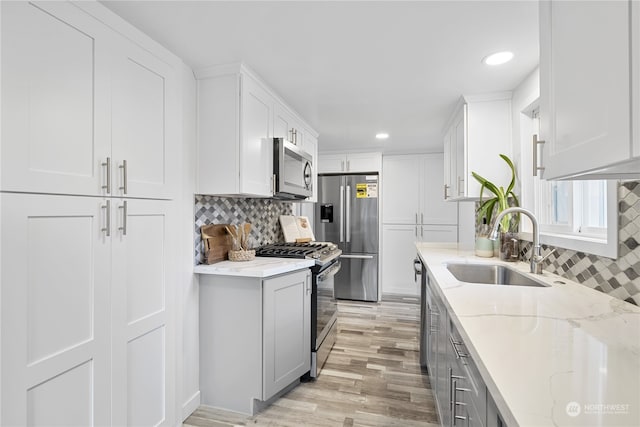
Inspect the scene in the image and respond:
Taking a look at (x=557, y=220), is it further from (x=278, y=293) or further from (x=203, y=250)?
(x=203, y=250)

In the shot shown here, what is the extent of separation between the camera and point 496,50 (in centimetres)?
175

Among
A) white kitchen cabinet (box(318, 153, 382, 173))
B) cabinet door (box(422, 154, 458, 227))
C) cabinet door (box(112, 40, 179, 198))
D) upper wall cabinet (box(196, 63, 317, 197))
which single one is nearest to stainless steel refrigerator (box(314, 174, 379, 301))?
white kitchen cabinet (box(318, 153, 382, 173))

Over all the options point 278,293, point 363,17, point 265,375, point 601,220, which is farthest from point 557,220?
point 265,375

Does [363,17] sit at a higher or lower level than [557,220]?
higher

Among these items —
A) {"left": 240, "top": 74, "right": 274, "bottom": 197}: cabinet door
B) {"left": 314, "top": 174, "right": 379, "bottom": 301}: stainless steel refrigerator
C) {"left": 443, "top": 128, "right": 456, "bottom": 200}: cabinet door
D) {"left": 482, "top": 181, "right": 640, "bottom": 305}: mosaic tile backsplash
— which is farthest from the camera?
{"left": 314, "top": 174, "right": 379, "bottom": 301}: stainless steel refrigerator

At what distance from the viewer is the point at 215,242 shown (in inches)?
88.2

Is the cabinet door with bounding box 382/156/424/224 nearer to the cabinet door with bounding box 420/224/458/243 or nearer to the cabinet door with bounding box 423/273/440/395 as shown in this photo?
the cabinet door with bounding box 420/224/458/243

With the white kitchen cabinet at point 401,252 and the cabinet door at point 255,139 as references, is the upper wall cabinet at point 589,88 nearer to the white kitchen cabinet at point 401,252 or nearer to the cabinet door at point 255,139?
the cabinet door at point 255,139

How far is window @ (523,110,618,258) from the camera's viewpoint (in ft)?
4.17

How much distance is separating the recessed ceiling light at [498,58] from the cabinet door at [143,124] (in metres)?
1.85

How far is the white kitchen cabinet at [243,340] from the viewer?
199 cm

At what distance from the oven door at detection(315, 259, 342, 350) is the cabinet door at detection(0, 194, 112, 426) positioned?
58.3 inches

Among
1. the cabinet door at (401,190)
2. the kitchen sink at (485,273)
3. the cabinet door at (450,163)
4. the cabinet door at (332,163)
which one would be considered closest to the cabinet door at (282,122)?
the cabinet door at (450,163)

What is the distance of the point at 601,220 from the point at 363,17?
1497 millimetres
